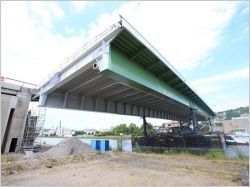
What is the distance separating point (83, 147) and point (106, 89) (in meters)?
7.26

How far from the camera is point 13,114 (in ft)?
55.5

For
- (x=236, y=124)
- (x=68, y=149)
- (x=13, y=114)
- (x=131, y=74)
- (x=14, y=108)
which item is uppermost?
(x=236, y=124)

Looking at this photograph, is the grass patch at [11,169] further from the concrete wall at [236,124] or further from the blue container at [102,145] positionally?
the concrete wall at [236,124]

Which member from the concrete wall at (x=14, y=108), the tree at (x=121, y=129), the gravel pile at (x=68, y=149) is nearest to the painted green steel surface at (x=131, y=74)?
the gravel pile at (x=68, y=149)

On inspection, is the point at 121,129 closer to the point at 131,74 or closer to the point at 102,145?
the point at 102,145

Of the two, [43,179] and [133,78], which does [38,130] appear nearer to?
[43,179]

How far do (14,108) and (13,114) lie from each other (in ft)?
1.98

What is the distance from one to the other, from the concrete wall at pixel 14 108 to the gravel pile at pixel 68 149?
394 centimetres

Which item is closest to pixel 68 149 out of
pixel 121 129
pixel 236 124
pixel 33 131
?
pixel 33 131

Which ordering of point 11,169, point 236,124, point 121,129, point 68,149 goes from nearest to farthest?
point 11,169 < point 68,149 < point 236,124 < point 121,129

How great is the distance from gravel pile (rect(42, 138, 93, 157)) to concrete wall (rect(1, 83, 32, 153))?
3.94m

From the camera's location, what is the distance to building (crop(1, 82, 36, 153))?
16.1m

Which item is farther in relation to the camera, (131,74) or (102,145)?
(102,145)

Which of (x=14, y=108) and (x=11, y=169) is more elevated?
(x=14, y=108)
